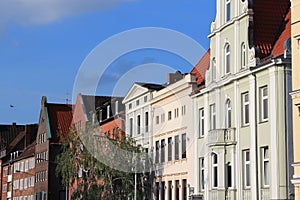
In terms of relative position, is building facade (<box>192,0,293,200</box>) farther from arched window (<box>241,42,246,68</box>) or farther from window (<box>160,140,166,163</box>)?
window (<box>160,140,166,163</box>)

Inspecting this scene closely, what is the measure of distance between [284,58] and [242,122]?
600 centimetres

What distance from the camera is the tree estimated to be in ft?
206

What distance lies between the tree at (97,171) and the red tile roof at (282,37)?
65.6ft

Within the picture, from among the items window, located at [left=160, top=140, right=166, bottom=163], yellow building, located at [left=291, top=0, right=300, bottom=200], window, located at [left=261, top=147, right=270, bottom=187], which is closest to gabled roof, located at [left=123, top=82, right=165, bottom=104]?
window, located at [left=160, top=140, right=166, bottom=163]

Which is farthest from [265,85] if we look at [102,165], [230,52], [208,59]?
[102,165]

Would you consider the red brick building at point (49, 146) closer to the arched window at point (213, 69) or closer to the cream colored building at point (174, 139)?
the cream colored building at point (174, 139)

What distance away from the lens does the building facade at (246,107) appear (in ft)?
138

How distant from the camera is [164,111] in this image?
199 feet

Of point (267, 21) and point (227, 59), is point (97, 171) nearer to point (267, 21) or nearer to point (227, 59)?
point (227, 59)

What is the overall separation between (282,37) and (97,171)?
2527 cm

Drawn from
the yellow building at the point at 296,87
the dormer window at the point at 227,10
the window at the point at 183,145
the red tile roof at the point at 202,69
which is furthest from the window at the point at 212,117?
the yellow building at the point at 296,87

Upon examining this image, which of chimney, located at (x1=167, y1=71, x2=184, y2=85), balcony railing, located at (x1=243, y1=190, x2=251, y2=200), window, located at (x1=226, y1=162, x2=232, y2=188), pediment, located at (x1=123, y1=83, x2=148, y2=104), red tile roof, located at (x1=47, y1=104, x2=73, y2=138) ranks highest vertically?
red tile roof, located at (x1=47, y1=104, x2=73, y2=138)

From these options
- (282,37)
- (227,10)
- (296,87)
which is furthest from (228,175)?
(227,10)

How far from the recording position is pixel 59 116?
113 metres
